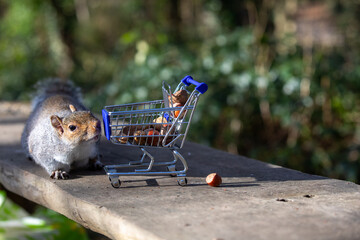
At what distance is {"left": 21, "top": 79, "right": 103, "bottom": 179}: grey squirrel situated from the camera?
78.8 inches

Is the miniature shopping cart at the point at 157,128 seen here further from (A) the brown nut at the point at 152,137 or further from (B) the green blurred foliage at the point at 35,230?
(B) the green blurred foliage at the point at 35,230

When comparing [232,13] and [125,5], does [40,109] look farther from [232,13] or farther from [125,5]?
[125,5]

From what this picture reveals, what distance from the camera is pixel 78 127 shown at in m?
2.00

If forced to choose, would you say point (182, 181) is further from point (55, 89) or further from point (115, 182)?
point (55, 89)

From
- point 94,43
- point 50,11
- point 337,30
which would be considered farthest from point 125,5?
point 337,30

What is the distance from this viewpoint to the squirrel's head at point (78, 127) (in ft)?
6.50

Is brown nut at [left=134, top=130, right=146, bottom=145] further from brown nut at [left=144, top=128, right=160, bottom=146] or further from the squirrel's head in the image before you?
the squirrel's head

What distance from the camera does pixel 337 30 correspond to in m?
6.07

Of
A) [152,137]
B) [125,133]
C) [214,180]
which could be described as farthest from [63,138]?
[214,180]

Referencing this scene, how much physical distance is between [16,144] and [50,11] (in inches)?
231

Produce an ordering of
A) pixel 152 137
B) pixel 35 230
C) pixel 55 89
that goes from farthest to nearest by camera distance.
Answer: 1. pixel 55 89
2. pixel 35 230
3. pixel 152 137

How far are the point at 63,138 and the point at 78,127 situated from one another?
0.11 meters

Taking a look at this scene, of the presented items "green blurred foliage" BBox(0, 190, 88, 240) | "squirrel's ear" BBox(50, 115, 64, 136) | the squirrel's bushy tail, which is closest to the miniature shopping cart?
"squirrel's ear" BBox(50, 115, 64, 136)

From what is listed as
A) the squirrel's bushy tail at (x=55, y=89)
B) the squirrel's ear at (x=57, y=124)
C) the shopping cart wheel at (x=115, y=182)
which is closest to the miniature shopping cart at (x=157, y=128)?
the shopping cart wheel at (x=115, y=182)
